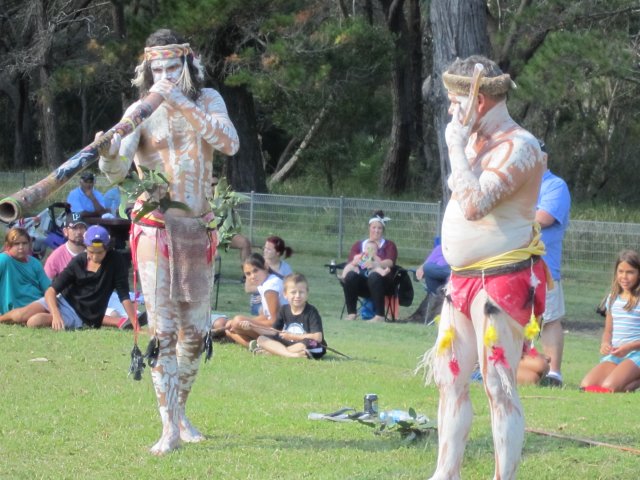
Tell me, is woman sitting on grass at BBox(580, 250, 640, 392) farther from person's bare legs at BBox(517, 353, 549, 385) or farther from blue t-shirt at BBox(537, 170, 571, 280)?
blue t-shirt at BBox(537, 170, 571, 280)

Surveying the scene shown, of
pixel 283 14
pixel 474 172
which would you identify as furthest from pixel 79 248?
pixel 283 14

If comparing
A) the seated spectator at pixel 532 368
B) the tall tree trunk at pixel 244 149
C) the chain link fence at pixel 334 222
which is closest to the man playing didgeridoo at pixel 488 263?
the seated spectator at pixel 532 368

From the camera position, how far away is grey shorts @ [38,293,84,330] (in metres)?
11.9

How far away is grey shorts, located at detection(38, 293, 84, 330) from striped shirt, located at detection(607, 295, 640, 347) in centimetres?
569

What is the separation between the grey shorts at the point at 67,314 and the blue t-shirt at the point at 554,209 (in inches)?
208

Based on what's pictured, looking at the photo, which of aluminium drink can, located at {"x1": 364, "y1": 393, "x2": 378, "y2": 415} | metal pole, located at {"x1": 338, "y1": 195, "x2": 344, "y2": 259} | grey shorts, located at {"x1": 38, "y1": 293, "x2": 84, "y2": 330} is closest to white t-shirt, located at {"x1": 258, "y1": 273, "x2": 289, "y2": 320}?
grey shorts, located at {"x1": 38, "y1": 293, "x2": 84, "y2": 330}

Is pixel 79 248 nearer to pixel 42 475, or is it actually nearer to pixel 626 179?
pixel 42 475

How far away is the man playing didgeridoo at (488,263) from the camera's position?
5039 millimetres

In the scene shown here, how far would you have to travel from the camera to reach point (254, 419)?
7.14 meters

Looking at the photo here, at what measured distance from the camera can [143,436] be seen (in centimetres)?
662

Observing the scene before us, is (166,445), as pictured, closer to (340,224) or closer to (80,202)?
(80,202)

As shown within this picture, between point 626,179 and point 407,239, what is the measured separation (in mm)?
16288

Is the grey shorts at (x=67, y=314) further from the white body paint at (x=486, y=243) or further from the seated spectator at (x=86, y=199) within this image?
the white body paint at (x=486, y=243)

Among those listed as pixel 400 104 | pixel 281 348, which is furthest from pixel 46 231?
pixel 400 104
